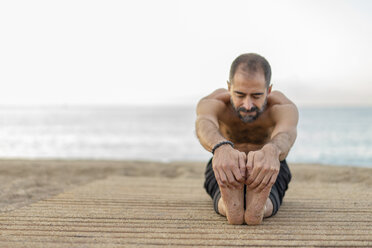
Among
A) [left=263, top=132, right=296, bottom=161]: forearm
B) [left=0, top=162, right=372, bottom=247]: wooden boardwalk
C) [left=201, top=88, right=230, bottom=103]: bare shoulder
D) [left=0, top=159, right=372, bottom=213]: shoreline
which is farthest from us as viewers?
[left=0, top=159, right=372, bottom=213]: shoreline

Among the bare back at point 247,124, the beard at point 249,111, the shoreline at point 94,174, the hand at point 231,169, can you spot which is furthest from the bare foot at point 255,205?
the shoreline at point 94,174

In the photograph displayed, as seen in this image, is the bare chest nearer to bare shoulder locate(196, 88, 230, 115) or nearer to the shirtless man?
the shirtless man

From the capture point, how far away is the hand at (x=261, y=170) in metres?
2.36

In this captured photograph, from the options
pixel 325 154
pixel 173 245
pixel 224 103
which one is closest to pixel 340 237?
pixel 173 245

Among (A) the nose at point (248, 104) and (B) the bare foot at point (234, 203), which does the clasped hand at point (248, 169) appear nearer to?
(B) the bare foot at point (234, 203)

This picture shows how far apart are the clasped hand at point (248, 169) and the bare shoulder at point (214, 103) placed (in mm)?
640

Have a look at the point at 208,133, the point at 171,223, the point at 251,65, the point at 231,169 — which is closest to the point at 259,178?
the point at 231,169

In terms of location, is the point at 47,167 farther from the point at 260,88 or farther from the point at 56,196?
the point at 260,88

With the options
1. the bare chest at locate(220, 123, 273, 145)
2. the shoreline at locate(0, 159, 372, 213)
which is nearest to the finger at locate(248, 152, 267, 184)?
the bare chest at locate(220, 123, 273, 145)

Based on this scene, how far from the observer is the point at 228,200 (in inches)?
96.3

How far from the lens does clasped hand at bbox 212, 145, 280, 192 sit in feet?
7.76

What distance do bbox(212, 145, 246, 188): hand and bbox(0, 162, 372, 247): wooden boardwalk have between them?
283mm

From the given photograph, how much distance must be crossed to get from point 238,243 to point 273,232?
336 mm

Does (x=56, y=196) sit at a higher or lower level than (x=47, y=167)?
higher
